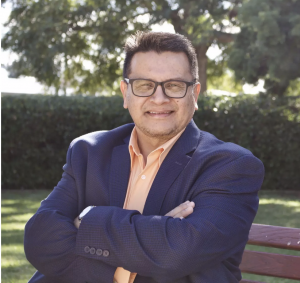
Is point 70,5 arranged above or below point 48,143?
above

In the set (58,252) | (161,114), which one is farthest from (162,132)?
(58,252)

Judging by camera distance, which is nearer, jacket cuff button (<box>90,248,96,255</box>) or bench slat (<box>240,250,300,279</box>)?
jacket cuff button (<box>90,248,96,255</box>)

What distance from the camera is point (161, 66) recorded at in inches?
102

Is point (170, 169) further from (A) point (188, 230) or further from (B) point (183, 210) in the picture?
(A) point (188, 230)

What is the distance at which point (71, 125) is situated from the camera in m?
10.2

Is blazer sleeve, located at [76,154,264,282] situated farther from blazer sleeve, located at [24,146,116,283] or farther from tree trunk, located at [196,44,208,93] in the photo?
tree trunk, located at [196,44,208,93]

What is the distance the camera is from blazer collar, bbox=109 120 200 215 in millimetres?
2492

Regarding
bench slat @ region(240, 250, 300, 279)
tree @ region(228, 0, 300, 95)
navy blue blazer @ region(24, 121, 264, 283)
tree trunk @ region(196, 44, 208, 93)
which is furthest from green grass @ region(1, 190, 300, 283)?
tree trunk @ region(196, 44, 208, 93)

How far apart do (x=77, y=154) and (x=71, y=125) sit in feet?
24.7

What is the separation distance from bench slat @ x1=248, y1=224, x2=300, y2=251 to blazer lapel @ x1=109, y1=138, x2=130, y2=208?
781 millimetres

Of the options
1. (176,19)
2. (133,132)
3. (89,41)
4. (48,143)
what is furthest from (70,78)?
(133,132)

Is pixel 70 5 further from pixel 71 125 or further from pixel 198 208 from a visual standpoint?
pixel 198 208

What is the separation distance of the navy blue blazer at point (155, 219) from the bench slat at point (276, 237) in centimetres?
32

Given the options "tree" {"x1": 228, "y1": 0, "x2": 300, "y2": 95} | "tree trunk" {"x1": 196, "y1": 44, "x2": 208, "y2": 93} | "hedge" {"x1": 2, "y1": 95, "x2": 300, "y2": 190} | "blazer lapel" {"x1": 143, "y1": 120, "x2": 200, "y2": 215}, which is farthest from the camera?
"tree trunk" {"x1": 196, "y1": 44, "x2": 208, "y2": 93}
